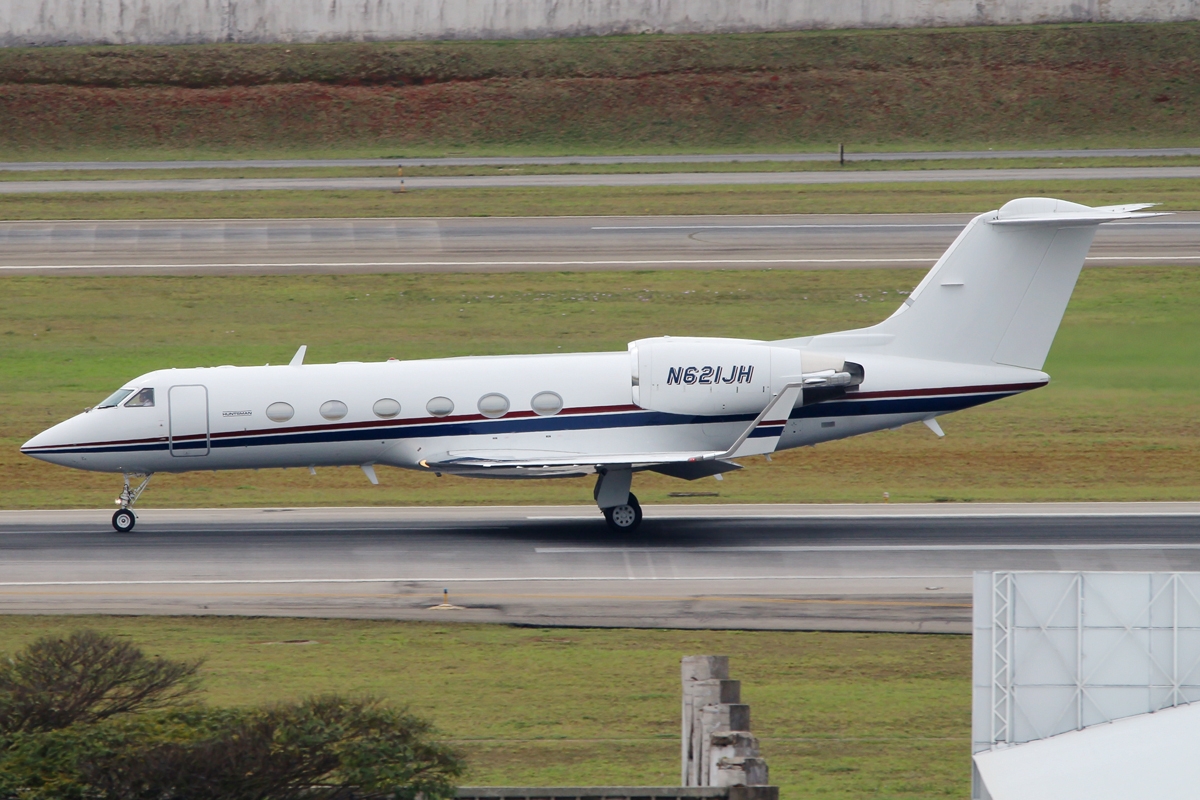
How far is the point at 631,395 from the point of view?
29.4 m

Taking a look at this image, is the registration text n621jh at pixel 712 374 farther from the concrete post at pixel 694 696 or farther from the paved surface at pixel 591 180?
the paved surface at pixel 591 180

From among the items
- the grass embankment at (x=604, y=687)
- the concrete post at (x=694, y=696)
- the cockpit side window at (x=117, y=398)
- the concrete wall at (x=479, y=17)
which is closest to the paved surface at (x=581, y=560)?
the grass embankment at (x=604, y=687)

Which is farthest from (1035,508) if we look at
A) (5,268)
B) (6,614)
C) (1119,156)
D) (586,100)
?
(586,100)

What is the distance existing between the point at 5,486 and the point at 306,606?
14.1 meters

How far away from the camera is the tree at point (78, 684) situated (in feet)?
42.7

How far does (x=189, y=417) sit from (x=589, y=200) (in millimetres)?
35024

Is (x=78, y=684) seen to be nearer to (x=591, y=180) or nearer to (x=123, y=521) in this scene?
(x=123, y=521)

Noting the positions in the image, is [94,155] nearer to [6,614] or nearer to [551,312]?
[551,312]

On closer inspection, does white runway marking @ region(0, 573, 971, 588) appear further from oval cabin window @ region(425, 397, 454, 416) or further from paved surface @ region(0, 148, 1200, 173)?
paved surface @ region(0, 148, 1200, 173)

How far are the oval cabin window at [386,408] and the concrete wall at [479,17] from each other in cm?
6093

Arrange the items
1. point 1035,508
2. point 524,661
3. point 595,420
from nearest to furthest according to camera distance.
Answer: point 524,661 < point 595,420 < point 1035,508

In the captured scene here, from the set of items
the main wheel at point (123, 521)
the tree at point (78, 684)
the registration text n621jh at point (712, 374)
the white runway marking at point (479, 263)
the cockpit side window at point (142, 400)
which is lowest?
the tree at point (78, 684)

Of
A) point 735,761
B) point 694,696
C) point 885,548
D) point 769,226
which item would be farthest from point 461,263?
point 735,761

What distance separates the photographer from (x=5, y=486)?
3497cm
